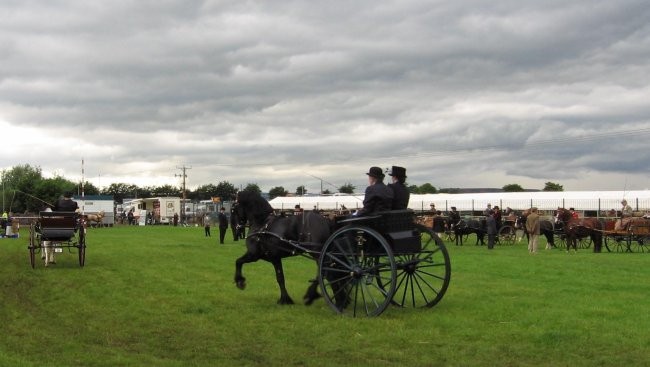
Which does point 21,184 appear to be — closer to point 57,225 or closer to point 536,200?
point 536,200

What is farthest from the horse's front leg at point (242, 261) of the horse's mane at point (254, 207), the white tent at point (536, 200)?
the white tent at point (536, 200)

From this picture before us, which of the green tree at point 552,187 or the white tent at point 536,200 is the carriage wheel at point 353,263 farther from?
the green tree at point 552,187

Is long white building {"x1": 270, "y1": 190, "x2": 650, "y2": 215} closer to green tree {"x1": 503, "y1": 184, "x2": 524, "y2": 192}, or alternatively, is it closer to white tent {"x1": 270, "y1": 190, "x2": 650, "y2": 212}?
white tent {"x1": 270, "y1": 190, "x2": 650, "y2": 212}

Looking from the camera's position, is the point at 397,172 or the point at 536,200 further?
the point at 536,200

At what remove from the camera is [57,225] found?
1730 centimetres

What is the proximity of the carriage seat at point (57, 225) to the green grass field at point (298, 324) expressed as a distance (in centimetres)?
147

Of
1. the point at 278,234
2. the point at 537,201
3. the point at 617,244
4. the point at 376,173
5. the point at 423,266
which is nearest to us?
the point at 376,173

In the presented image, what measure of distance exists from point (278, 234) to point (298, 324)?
7.17 ft

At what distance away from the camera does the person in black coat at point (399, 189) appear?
1073cm

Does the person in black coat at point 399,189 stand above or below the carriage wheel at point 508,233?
above

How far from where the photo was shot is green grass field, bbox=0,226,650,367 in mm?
7500

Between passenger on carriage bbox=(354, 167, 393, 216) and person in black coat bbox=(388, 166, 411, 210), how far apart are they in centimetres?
22

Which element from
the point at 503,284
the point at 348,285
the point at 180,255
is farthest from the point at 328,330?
the point at 180,255

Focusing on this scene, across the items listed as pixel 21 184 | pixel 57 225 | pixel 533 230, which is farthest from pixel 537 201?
pixel 21 184
